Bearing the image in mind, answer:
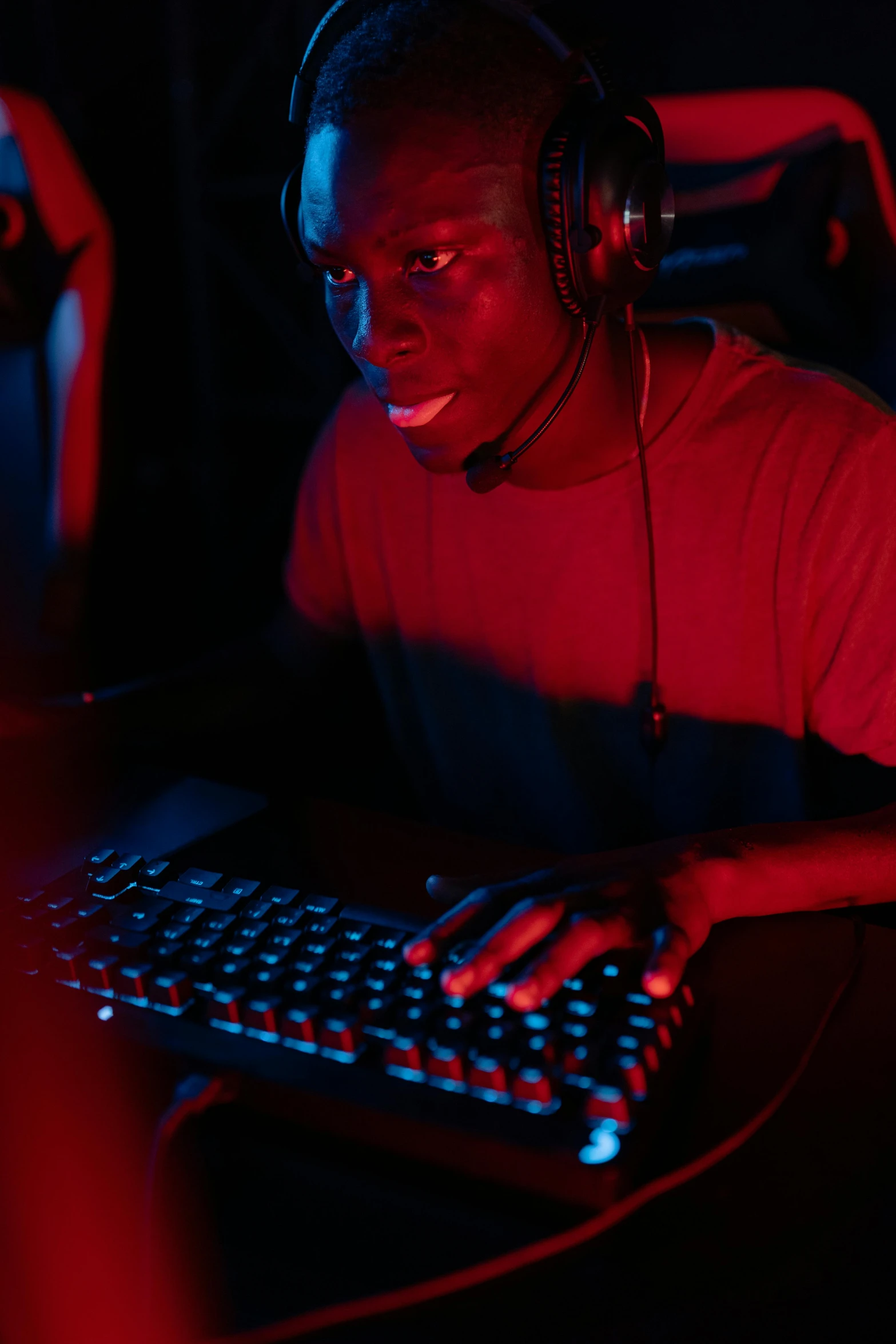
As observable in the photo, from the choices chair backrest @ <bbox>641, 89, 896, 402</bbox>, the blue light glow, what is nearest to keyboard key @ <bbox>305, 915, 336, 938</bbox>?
the blue light glow

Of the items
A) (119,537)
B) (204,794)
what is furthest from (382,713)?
(204,794)

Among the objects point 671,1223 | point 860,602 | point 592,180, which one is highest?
point 592,180

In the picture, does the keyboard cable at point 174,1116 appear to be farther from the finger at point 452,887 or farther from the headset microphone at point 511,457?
the headset microphone at point 511,457

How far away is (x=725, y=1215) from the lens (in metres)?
0.52

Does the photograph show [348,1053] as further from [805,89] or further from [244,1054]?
[805,89]

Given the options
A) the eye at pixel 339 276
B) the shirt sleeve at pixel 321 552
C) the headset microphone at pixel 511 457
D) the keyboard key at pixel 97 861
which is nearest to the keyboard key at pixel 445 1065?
the keyboard key at pixel 97 861

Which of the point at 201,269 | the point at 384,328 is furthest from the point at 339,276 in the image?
the point at 201,269

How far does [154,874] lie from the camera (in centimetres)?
76

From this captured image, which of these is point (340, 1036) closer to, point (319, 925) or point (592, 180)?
point (319, 925)

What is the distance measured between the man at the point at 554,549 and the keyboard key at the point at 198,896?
5.6 inches

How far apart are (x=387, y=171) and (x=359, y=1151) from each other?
639mm

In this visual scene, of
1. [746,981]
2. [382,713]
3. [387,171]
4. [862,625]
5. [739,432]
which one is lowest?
[382,713]

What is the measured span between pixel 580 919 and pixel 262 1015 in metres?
0.18

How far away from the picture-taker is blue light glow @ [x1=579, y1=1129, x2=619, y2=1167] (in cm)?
51
